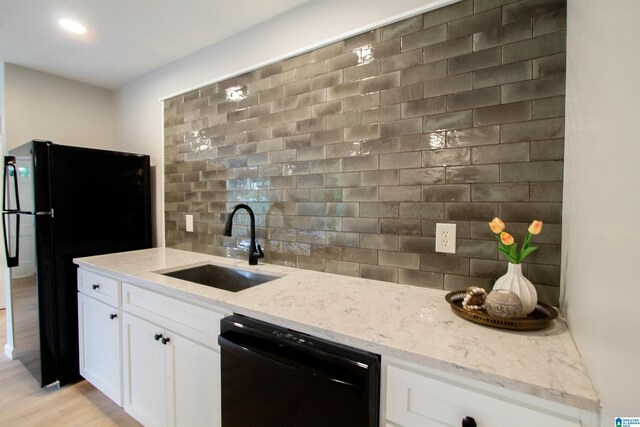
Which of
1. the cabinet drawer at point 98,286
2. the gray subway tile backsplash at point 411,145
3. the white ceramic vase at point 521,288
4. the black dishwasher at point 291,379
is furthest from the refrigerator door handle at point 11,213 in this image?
the white ceramic vase at point 521,288

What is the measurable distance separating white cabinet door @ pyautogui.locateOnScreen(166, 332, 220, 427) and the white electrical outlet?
105 centimetres

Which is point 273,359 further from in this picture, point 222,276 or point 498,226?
point 222,276

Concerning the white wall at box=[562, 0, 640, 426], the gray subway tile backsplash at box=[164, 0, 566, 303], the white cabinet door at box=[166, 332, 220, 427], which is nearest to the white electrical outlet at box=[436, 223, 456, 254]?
the gray subway tile backsplash at box=[164, 0, 566, 303]

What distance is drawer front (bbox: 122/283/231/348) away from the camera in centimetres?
118

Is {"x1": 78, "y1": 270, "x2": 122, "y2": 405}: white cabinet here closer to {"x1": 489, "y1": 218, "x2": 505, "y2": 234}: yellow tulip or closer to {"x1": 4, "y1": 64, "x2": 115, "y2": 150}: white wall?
{"x1": 4, "y1": 64, "x2": 115, "y2": 150}: white wall

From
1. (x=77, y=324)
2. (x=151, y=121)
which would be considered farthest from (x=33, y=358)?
(x=151, y=121)

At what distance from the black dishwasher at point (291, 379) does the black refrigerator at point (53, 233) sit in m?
1.66

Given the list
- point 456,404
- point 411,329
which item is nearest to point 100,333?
point 411,329

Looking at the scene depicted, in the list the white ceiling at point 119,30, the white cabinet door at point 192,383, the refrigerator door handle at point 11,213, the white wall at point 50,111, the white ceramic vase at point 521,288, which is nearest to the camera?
the white ceramic vase at point 521,288

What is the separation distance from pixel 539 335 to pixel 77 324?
2.70m

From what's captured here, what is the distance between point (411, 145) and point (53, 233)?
7.70ft

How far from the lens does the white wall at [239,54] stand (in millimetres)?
1394

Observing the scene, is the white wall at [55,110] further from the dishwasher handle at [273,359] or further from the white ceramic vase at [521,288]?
the white ceramic vase at [521,288]

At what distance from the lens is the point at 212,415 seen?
1182 mm
